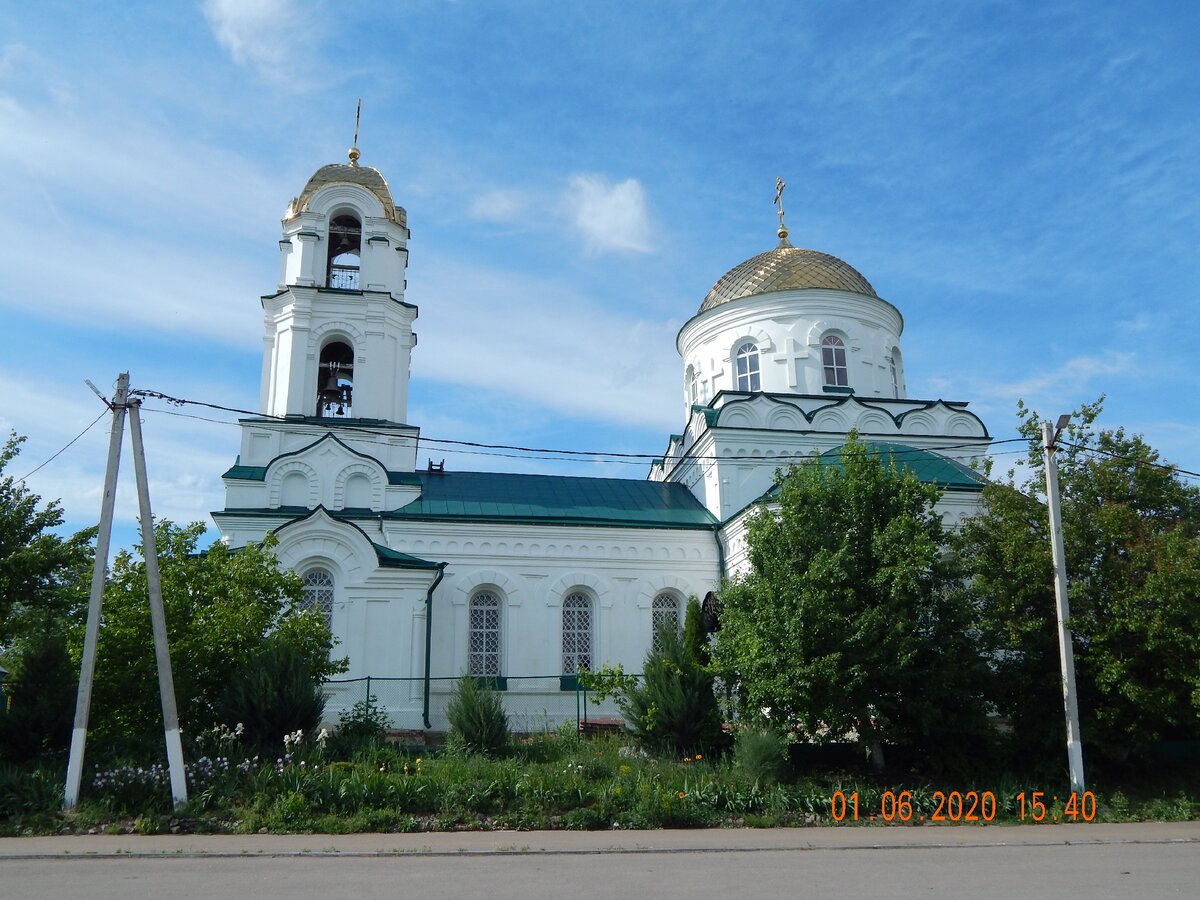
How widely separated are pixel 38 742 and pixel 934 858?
12.3 m

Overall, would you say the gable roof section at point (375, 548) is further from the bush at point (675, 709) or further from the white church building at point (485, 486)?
the bush at point (675, 709)

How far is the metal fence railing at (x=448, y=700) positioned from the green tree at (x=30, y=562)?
221 inches

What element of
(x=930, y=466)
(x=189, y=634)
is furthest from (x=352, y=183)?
(x=930, y=466)

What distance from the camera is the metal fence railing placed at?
1997 centimetres

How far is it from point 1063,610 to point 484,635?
12866 millimetres

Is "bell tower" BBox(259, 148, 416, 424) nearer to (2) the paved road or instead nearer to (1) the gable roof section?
(1) the gable roof section

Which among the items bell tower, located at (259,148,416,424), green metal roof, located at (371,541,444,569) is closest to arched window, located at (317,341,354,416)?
bell tower, located at (259,148,416,424)

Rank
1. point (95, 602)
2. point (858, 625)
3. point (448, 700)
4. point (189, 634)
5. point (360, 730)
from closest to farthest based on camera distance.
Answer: point (95, 602) < point (858, 625) < point (189, 634) < point (360, 730) < point (448, 700)

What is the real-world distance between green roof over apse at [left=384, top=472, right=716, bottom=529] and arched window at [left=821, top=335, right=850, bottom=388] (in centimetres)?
564

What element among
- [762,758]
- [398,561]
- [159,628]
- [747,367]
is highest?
→ [747,367]

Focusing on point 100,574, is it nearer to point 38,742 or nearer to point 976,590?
point 38,742

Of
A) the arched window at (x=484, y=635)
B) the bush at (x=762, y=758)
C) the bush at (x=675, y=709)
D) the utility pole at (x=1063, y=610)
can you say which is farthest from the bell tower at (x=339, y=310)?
the utility pole at (x=1063, y=610)

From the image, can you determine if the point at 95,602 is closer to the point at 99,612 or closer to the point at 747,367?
the point at 99,612

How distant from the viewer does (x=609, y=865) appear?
10141mm
